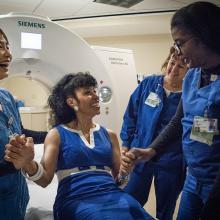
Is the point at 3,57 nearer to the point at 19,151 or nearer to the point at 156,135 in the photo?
the point at 19,151

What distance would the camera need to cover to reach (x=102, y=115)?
2441 mm

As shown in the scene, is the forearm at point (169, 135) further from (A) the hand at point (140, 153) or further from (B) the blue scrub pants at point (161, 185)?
(B) the blue scrub pants at point (161, 185)

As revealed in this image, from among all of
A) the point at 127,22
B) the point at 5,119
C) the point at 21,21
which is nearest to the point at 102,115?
the point at 21,21

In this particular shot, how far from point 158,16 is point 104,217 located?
3227 millimetres

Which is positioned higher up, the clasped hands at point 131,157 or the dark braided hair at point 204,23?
the dark braided hair at point 204,23

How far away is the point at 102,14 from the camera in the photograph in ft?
12.5

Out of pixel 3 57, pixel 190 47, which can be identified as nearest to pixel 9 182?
pixel 3 57

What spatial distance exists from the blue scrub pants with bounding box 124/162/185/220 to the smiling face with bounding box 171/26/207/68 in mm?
837

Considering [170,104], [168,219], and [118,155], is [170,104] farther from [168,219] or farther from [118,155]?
[168,219]

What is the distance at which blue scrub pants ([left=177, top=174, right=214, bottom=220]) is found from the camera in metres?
1.27

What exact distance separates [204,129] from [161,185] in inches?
31.6

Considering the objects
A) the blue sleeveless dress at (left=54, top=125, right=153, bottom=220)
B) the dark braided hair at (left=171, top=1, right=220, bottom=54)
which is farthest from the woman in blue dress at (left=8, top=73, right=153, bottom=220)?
the dark braided hair at (left=171, top=1, right=220, bottom=54)

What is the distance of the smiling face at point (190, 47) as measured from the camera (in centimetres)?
123

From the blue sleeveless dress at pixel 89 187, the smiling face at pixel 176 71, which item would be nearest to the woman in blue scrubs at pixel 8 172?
the blue sleeveless dress at pixel 89 187
